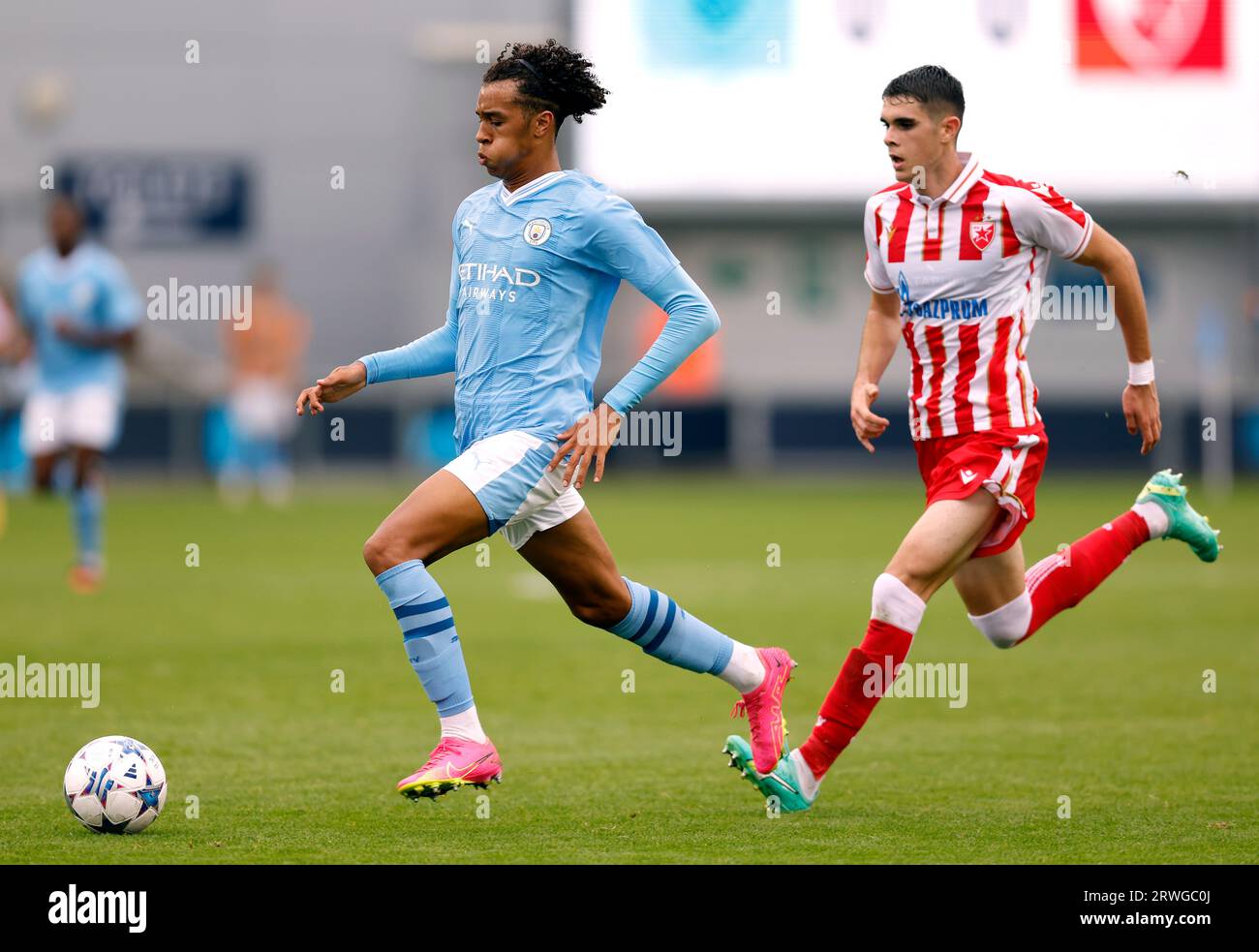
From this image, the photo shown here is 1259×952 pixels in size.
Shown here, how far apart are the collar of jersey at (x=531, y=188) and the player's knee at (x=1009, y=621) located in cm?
202

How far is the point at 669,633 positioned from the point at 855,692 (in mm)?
649

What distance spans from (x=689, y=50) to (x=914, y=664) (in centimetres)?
1486

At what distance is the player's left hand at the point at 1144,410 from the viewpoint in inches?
248

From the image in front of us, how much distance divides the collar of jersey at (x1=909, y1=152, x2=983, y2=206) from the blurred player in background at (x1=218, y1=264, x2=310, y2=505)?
1789cm

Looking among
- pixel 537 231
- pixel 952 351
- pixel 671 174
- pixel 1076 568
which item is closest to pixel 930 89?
pixel 952 351

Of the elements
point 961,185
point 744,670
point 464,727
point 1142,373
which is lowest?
point 464,727

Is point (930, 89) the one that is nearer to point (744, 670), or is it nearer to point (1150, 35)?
point (744, 670)

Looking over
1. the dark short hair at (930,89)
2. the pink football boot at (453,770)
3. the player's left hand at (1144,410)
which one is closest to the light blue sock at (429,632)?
the pink football boot at (453,770)

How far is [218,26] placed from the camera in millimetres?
31766

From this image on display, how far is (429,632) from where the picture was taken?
5.95 metres

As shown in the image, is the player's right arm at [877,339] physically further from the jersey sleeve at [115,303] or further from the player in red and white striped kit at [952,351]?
the jersey sleeve at [115,303]

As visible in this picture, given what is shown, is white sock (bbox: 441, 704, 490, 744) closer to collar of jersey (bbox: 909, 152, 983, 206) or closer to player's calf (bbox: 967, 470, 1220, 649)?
player's calf (bbox: 967, 470, 1220, 649)
